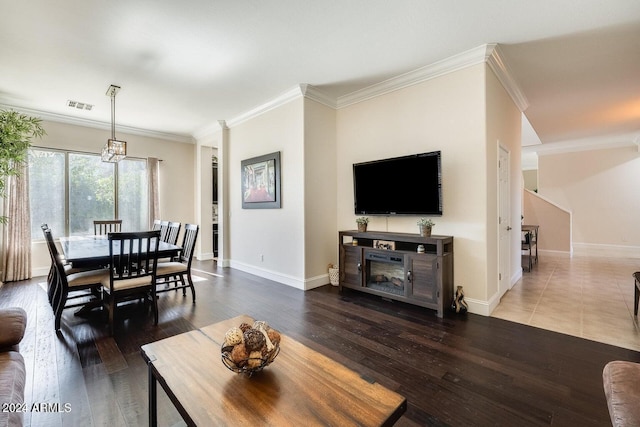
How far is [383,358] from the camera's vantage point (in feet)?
7.23

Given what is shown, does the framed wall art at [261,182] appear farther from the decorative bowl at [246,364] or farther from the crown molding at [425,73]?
the decorative bowl at [246,364]

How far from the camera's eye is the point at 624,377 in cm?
125

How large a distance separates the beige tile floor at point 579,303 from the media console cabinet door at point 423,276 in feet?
2.49

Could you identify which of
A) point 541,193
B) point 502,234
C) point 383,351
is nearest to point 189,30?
point 383,351

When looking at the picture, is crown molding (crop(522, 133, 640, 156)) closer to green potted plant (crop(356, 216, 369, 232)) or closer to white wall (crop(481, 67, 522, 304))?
white wall (crop(481, 67, 522, 304))

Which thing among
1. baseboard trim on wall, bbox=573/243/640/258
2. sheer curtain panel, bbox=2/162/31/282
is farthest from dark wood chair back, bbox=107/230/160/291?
baseboard trim on wall, bbox=573/243/640/258

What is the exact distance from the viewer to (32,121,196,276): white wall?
16.3 ft

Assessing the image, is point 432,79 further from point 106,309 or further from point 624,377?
point 106,309

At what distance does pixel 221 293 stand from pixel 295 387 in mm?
3024

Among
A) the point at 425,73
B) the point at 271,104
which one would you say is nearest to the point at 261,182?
the point at 271,104

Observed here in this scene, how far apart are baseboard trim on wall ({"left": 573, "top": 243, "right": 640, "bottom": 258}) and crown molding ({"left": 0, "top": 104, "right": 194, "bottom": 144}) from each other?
10080 millimetres

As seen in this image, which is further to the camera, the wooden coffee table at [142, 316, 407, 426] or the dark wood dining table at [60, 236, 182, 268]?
the dark wood dining table at [60, 236, 182, 268]

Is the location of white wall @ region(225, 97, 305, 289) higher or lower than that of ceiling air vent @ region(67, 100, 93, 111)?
lower

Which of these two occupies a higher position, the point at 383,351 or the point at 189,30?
the point at 189,30
